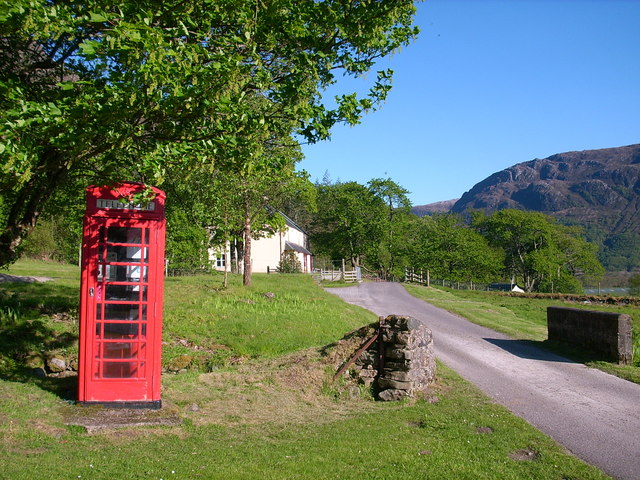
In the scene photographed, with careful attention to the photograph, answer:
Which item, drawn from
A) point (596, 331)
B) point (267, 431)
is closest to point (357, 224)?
point (596, 331)

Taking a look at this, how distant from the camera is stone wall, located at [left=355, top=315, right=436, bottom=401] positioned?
974cm

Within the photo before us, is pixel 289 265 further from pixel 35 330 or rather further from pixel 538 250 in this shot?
pixel 538 250

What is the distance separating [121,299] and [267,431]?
116 inches

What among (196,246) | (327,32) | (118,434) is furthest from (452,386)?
(196,246)

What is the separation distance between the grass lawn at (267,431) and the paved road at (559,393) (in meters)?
0.44

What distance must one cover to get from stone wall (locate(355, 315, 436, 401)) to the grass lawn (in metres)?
0.30

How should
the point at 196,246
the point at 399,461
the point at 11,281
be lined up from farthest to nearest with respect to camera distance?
1. the point at 196,246
2. the point at 11,281
3. the point at 399,461

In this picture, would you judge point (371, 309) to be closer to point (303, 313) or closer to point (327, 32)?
point (303, 313)

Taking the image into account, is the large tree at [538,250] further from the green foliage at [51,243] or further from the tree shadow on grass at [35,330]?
the tree shadow on grass at [35,330]

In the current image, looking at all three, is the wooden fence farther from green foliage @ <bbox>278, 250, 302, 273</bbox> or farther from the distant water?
the distant water

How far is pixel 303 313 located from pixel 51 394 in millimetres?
10515

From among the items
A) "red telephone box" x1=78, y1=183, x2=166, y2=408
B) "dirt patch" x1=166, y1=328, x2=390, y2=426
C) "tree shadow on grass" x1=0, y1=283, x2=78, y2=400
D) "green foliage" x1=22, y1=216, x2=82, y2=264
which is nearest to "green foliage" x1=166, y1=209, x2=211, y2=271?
"tree shadow on grass" x1=0, y1=283, x2=78, y2=400

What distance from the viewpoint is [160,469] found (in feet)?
18.5

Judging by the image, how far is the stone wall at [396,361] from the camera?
9.74 metres
